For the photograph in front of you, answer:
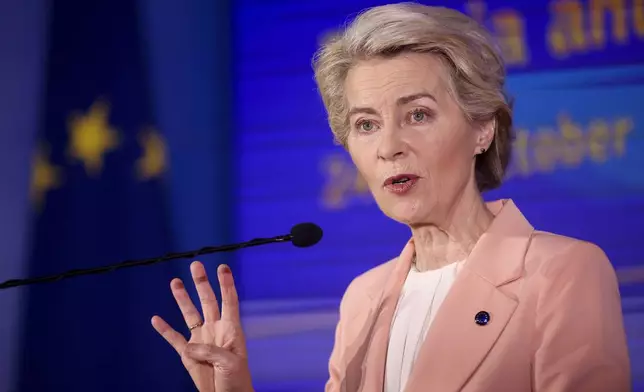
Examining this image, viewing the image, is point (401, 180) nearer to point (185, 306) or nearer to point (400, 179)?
point (400, 179)

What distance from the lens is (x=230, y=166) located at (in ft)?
9.24

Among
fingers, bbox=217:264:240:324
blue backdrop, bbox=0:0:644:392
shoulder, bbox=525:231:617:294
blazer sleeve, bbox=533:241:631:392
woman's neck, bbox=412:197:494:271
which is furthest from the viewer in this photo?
blue backdrop, bbox=0:0:644:392

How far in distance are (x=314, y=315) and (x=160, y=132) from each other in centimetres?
88

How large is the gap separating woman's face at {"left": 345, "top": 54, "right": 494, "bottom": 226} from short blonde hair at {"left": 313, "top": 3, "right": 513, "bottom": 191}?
0.09ft

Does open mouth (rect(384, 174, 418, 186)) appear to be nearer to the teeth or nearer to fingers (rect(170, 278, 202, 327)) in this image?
the teeth

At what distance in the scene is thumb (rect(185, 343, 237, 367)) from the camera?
70.7 inches

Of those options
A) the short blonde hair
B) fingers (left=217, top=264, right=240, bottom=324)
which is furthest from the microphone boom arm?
the short blonde hair

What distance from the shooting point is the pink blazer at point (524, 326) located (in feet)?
5.35

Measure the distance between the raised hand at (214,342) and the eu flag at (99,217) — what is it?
1.02 m

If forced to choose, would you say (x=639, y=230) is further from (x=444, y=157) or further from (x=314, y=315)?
(x=314, y=315)

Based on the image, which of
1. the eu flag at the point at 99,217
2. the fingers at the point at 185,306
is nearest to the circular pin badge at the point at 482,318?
the fingers at the point at 185,306

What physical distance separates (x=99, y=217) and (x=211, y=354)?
1349 mm

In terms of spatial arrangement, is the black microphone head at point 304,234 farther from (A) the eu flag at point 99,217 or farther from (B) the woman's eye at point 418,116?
(A) the eu flag at point 99,217

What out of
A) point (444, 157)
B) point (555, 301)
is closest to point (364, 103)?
point (444, 157)
